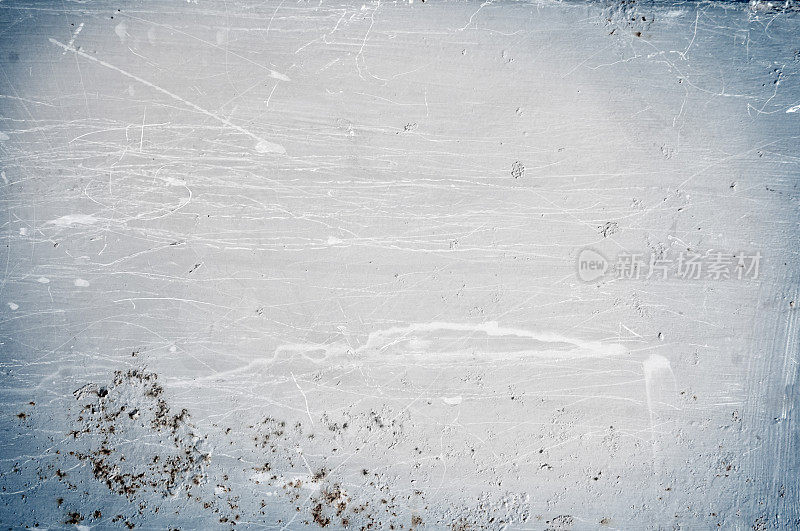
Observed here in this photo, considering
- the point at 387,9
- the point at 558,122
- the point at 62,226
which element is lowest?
the point at 62,226

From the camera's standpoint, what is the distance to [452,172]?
2.99 metres

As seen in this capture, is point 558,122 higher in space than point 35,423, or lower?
higher

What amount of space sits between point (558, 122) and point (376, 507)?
321 centimetres

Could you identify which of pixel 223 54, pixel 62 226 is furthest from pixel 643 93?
pixel 62 226

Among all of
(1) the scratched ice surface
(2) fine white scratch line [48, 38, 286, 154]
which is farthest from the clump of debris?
(2) fine white scratch line [48, 38, 286, 154]

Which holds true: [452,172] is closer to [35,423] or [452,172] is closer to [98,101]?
[98,101]

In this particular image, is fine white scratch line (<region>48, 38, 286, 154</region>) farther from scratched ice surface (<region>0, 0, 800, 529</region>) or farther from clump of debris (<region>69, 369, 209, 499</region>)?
clump of debris (<region>69, 369, 209, 499</region>)

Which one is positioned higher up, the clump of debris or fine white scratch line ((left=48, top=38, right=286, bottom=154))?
fine white scratch line ((left=48, top=38, right=286, bottom=154))

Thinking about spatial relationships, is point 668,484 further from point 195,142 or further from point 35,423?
point 35,423

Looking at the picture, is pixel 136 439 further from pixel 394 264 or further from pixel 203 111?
pixel 203 111

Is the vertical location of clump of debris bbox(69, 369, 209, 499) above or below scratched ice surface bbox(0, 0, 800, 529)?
below

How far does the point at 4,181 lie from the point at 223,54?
1899mm

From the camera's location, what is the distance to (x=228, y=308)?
304 centimetres

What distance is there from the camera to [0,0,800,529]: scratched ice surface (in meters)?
2.96
